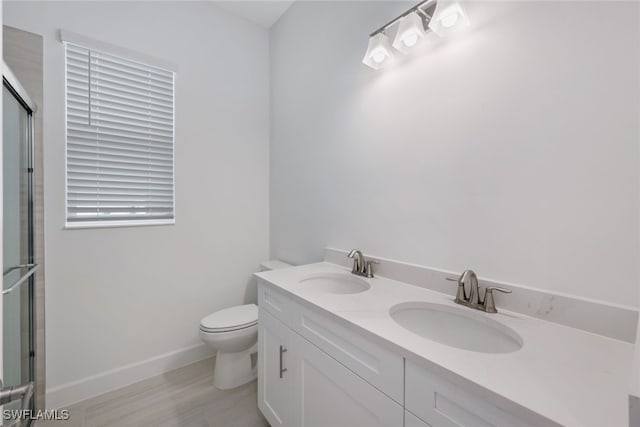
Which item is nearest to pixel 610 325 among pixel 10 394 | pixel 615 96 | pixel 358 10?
pixel 615 96

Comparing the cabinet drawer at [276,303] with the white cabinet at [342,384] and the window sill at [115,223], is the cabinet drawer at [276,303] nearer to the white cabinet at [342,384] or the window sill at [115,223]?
the white cabinet at [342,384]

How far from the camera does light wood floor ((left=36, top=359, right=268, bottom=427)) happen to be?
1.50m

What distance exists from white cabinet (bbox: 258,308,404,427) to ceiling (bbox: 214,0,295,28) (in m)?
2.31

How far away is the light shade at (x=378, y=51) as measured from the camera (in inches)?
52.9

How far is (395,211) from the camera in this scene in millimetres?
1416

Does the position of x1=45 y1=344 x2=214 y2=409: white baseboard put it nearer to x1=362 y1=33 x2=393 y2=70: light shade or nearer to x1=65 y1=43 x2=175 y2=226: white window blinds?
x1=65 y1=43 x2=175 y2=226: white window blinds

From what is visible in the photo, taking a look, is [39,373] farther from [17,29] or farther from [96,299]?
[17,29]

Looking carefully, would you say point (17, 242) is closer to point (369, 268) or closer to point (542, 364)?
point (369, 268)

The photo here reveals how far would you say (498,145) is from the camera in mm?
1047

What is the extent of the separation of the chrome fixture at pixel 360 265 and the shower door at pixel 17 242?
150 centimetres

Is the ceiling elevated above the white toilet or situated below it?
above

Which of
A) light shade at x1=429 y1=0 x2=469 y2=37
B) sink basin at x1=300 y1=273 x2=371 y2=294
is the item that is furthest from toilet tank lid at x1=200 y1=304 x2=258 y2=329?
light shade at x1=429 y1=0 x2=469 y2=37

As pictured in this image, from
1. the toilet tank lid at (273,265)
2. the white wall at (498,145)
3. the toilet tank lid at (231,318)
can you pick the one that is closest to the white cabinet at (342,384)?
the toilet tank lid at (231,318)

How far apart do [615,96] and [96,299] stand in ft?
8.75
